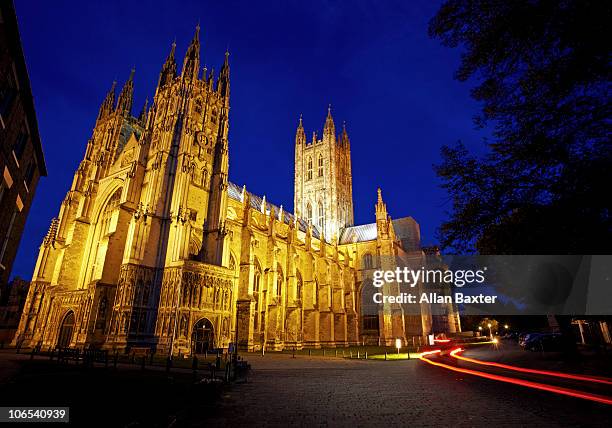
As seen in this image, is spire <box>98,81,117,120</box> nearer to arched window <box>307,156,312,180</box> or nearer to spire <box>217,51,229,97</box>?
spire <box>217,51,229,97</box>

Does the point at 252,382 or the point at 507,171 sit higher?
the point at 507,171

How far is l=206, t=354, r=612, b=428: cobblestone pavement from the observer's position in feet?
17.5

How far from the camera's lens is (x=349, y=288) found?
48281mm

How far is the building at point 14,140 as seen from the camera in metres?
8.77

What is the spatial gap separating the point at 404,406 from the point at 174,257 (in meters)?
20.9

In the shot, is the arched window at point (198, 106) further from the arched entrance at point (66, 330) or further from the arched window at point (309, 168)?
the arched window at point (309, 168)

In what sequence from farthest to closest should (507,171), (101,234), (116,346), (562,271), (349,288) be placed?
(349,288) → (101,234) → (116,346) → (562,271) → (507,171)

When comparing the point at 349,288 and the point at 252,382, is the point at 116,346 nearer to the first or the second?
the point at 252,382

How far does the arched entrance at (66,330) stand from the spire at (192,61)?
23471 millimetres

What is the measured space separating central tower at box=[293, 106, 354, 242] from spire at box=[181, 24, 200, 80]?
110ft

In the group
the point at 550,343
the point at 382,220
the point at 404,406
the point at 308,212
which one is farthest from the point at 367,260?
the point at 404,406

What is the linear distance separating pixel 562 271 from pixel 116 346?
25050 millimetres

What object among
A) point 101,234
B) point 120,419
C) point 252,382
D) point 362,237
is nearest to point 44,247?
point 101,234

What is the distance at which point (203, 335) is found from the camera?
76.9 feet
